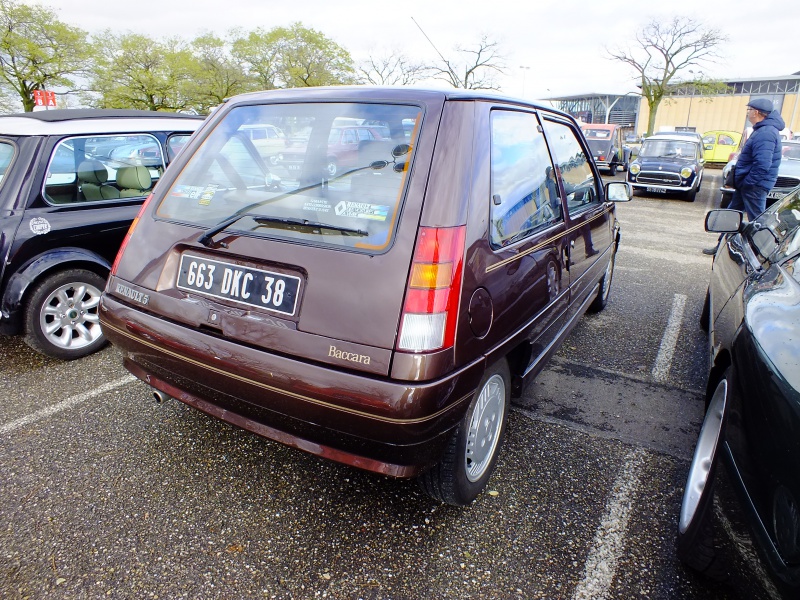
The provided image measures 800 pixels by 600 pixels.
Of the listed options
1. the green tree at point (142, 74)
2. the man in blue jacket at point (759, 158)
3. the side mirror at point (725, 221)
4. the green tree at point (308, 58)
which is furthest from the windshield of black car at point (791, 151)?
the green tree at point (308, 58)

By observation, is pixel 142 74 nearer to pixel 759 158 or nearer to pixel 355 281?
pixel 759 158

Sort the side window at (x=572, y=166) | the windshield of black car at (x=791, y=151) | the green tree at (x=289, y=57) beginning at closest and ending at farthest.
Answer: the side window at (x=572, y=166), the windshield of black car at (x=791, y=151), the green tree at (x=289, y=57)

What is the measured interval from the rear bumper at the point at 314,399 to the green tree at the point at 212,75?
3907 centimetres

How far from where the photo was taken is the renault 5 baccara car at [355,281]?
5.57 ft

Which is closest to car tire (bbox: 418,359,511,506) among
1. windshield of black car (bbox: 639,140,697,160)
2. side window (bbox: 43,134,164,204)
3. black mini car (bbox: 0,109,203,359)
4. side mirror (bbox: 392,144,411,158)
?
side mirror (bbox: 392,144,411,158)

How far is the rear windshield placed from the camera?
1.85 m

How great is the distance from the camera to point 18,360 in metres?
3.58

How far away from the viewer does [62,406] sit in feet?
9.73

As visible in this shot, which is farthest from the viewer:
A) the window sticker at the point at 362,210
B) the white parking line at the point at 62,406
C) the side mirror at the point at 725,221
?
the side mirror at the point at 725,221

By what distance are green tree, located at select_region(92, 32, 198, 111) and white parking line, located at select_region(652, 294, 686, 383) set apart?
116ft

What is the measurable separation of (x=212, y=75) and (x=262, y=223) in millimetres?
40986

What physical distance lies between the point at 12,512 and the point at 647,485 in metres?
2.82

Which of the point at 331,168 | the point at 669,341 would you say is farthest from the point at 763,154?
the point at 331,168

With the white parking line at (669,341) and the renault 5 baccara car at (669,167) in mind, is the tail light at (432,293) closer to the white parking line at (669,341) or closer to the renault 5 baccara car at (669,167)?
the white parking line at (669,341)
